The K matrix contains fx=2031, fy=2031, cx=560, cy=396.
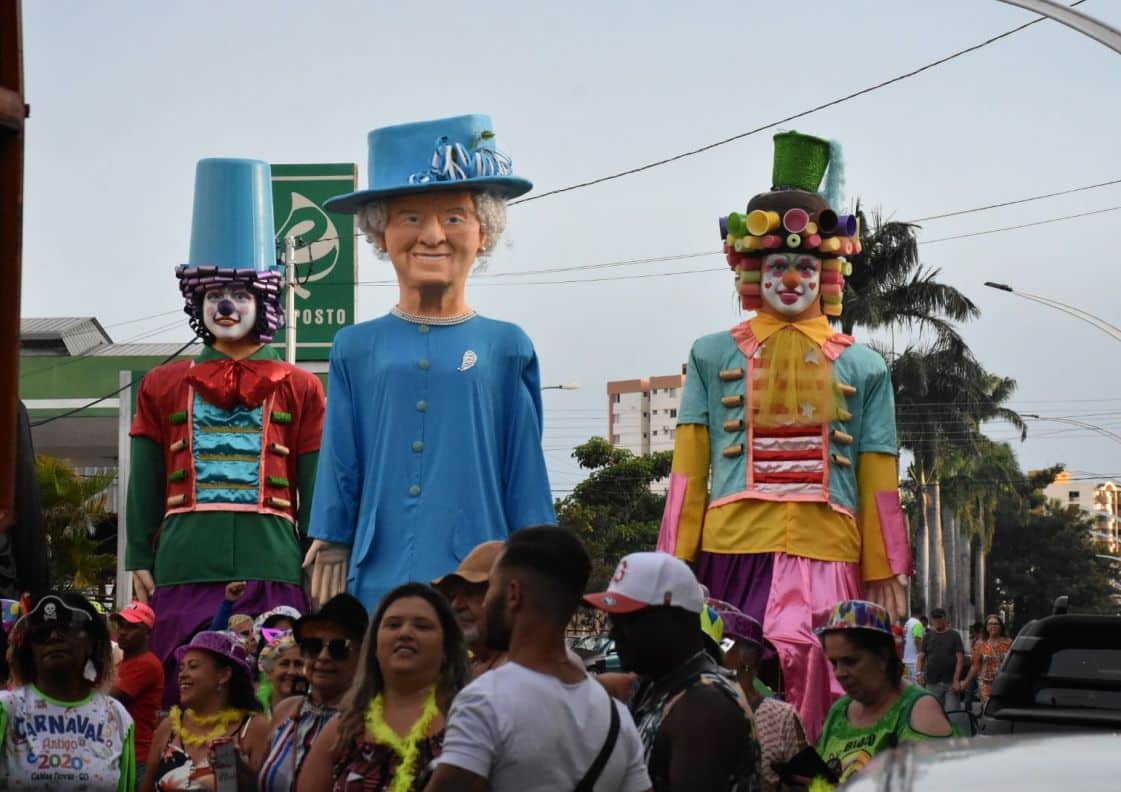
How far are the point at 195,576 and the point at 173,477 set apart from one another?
1.68 feet

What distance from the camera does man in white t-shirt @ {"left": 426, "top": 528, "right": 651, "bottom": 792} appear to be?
4.08 meters

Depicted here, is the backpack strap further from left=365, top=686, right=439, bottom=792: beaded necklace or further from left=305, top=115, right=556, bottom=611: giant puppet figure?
left=305, top=115, right=556, bottom=611: giant puppet figure

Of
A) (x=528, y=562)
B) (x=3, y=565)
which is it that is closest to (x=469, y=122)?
(x=3, y=565)

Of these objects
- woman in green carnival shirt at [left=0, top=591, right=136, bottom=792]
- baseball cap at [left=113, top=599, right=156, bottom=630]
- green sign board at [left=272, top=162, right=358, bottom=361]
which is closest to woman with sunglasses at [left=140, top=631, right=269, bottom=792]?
woman in green carnival shirt at [left=0, top=591, right=136, bottom=792]

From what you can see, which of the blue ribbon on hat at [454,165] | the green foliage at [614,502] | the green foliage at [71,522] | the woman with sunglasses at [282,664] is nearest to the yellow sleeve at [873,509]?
the blue ribbon on hat at [454,165]

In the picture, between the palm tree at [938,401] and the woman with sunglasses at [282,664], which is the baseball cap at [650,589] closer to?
the woman with sunglasses at [282,664]

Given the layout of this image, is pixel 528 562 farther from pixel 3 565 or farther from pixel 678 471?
pixel 678 471

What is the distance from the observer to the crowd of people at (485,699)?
419 centimetres

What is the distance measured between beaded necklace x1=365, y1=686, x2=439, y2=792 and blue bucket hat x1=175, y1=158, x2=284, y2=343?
5.23m

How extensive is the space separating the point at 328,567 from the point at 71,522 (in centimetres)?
2348

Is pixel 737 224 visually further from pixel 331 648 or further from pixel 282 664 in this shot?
pixel 331 648

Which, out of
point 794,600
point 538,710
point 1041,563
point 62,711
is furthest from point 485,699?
point 1041,563

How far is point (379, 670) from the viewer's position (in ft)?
16.3

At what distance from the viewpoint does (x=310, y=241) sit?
28.3 metres
